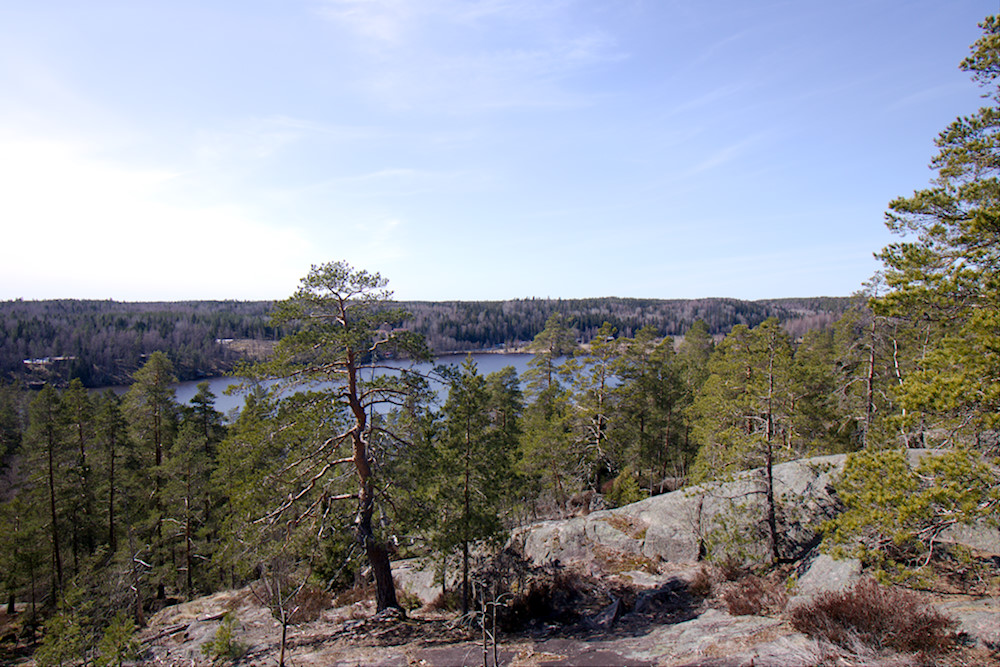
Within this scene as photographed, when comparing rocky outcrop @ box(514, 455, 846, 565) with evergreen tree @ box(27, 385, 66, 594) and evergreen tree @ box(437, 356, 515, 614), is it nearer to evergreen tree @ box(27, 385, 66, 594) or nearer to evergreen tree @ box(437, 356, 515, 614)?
evergreen tree @ box(437, 356, 515, 614)

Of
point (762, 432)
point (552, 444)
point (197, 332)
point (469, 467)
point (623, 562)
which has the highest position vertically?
point (197, 332)

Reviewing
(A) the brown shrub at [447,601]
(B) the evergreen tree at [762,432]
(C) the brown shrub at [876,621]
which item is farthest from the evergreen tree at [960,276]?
(A) the brown shrub at [447,601]

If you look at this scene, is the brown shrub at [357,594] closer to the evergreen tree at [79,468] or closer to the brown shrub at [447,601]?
the brown shrub at [447,601]

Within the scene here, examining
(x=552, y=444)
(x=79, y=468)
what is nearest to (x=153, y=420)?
(x=79, y=468)

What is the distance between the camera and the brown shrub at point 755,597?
11344mm

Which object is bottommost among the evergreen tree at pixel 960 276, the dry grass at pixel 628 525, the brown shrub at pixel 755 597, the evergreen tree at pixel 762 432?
the dry grass at pixel 628 525

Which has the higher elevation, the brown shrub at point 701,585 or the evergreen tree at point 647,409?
the evergreen tree at point 647,409

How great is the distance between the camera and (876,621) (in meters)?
8.02

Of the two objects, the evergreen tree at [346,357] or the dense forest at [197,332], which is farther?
the dense forest at [197,332]

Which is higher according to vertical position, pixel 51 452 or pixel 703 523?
pixel 51 452

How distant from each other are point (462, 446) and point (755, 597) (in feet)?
26.8

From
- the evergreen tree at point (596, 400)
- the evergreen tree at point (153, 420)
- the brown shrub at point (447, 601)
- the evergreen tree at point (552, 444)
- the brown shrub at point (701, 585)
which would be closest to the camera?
the brown shrub at point (701, 585)

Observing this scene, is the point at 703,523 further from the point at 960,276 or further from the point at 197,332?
the point at 197,332

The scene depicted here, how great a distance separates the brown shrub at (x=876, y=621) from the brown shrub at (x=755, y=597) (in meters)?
2.22
